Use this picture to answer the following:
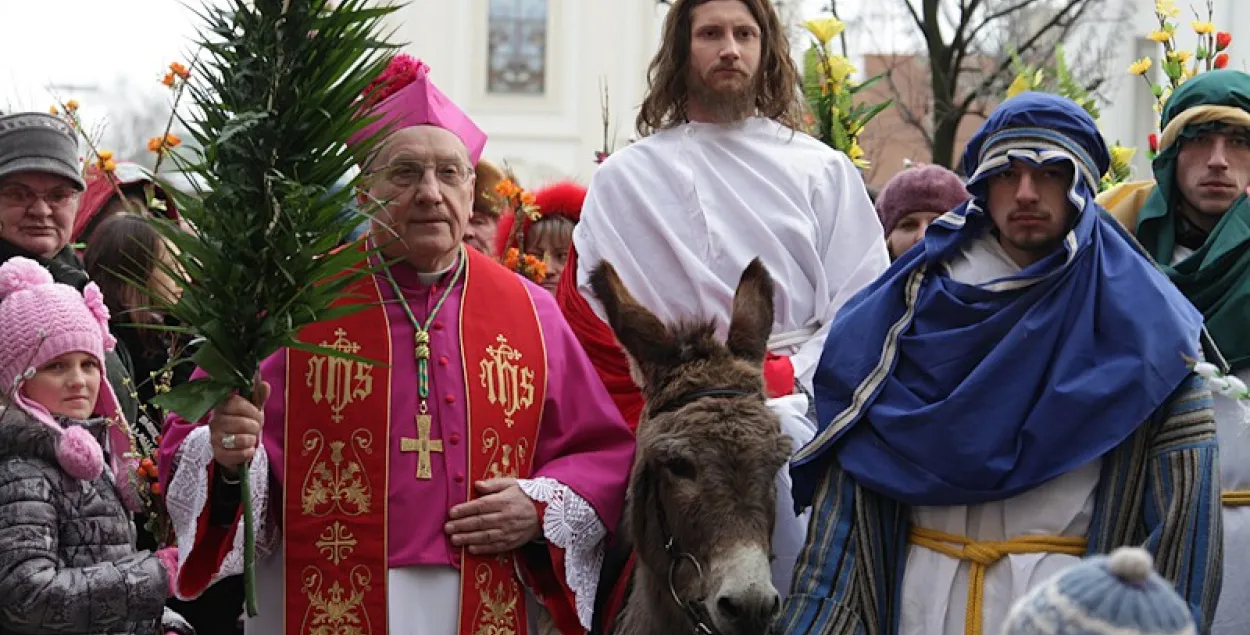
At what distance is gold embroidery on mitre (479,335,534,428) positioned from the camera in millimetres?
5520

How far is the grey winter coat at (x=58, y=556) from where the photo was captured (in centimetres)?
559

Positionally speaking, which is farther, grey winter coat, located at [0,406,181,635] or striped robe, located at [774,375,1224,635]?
grey winter coat, located at [0,406,181,635]

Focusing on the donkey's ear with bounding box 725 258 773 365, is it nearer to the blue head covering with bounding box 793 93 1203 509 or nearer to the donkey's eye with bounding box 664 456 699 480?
the blue head covering with bounding box 793 93 1203 509

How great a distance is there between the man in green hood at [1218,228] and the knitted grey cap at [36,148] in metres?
3.89

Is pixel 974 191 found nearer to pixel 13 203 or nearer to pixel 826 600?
pixel 826 600

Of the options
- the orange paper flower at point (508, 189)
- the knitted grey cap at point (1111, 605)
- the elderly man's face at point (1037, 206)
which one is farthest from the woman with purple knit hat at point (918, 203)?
the knitted grey cap at point (1111, 605)

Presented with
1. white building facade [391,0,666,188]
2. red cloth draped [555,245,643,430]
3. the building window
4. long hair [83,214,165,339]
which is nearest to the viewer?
Answer: red cloth draped [555,245,643,430]

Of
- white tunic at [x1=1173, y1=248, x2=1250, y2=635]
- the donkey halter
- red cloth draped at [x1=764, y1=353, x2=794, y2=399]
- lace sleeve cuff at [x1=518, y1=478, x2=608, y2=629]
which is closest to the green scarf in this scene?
white tunic at [x1=1173, y1=248, x2=1250, y2=635]

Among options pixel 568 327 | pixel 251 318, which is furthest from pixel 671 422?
pixel 251 318

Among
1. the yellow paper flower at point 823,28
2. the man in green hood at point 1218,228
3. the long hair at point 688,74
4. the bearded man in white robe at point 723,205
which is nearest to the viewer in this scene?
the man in green hood at point 1218,228

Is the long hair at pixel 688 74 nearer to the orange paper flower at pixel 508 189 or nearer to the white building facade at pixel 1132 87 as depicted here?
the orange paper flower at pixel 508 189

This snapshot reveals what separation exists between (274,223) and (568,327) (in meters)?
1.45

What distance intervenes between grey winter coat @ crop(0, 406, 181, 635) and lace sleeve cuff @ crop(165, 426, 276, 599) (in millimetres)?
525

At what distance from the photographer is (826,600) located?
5.10 m
